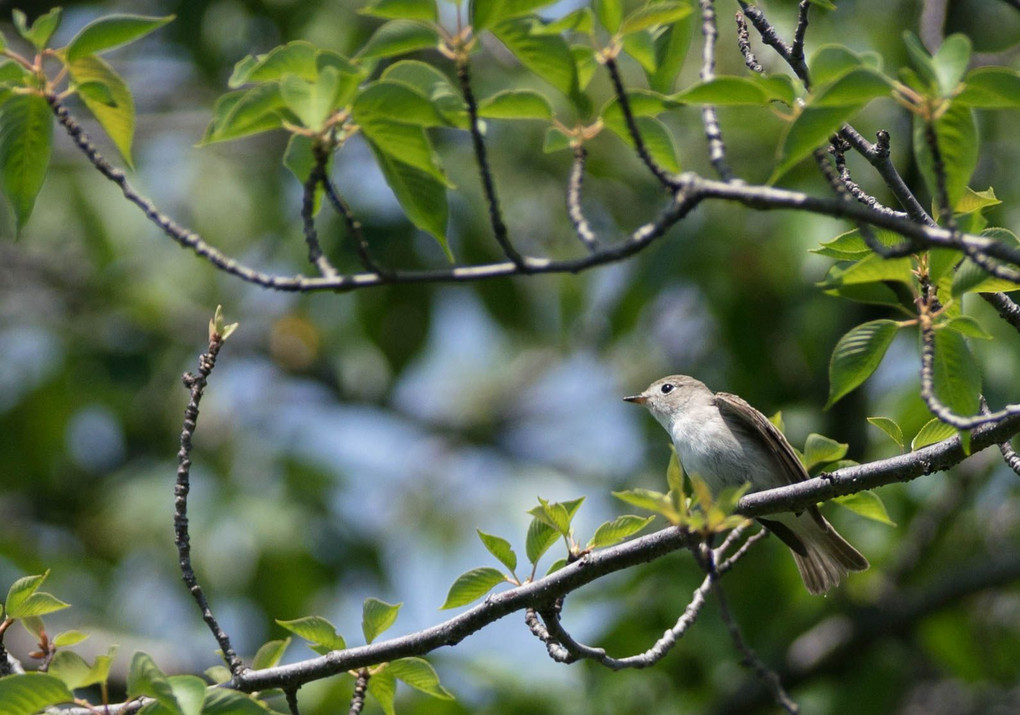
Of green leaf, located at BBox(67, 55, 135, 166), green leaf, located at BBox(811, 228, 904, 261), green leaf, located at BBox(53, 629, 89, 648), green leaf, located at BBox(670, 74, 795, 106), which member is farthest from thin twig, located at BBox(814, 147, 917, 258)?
green leaf, located at BBox(53, 629, 89, 648)

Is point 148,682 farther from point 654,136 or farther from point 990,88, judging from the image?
point 990,88

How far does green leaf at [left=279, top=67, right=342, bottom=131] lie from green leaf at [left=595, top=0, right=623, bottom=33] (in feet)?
1.92

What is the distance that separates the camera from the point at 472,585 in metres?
3.07

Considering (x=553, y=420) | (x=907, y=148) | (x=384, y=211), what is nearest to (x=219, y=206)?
(x=384, y=211)

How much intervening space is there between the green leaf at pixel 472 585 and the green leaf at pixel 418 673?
0.59ft

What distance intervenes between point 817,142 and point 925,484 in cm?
614

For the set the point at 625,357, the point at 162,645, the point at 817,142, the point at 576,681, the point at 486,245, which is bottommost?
the point at 576,681

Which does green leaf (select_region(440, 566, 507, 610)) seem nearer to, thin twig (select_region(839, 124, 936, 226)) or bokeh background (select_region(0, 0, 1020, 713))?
thin twig (select_region(839, 124, 936, 226))

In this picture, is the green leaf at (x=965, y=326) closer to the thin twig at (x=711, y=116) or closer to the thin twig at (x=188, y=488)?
the thin twig at (x=711, y=116)

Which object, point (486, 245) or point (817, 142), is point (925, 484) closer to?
point (486, 245)

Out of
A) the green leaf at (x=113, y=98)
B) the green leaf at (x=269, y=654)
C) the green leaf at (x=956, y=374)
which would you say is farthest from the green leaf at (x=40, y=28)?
the green leaf at (x=956, y=374)

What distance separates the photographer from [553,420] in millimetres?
12211

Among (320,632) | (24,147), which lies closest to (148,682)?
(320,632)

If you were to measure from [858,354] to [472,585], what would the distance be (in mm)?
1239
